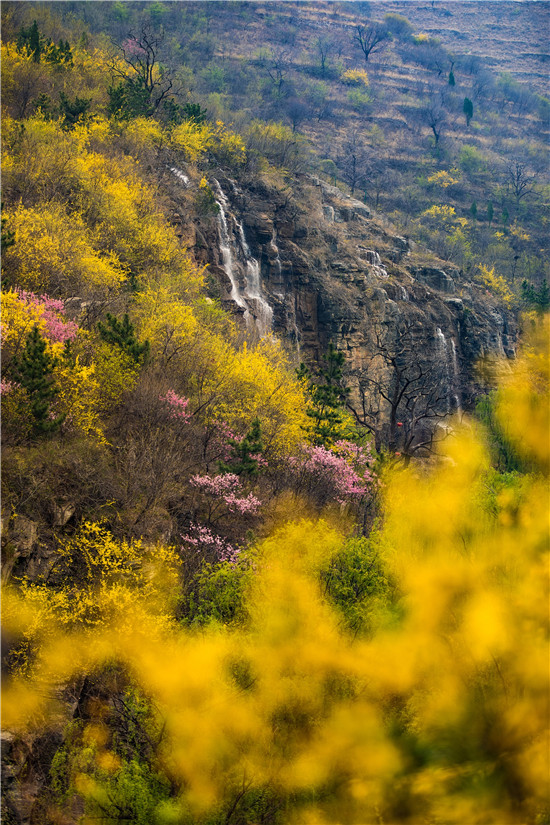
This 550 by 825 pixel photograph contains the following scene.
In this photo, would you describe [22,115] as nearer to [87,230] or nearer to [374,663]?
[87,230]

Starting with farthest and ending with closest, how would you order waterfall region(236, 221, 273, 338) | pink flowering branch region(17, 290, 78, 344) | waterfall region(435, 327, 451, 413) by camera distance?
waterfall region(435, 327, 451, 413) < waterfall region(236, 221, 273, 338) < pink flowering branch region(17, 290, 78, 344)

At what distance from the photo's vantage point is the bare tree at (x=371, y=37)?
112 metres

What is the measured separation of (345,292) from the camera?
47.8 metres

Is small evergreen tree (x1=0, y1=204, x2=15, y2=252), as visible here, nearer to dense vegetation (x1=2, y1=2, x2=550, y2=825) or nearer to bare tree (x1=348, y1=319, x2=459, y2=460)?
dense vegetation (x1=2, y1=2, x2=550, y2=825)

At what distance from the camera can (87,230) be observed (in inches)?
1126

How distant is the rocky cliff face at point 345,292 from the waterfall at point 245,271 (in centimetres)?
10

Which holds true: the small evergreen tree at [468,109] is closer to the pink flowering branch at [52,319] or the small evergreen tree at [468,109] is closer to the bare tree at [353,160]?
the bare tree at [353,160]

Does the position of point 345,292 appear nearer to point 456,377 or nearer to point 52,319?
point 456,377

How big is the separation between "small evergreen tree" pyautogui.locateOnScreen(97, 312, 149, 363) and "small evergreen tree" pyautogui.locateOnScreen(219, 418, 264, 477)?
4362 millimetres

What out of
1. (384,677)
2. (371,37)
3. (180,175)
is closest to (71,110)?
(180,175)

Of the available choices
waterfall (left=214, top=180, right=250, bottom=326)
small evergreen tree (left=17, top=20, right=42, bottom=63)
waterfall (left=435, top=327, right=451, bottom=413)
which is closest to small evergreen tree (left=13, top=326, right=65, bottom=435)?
waterfall (left=214, top=180, right=250, bottom=326)

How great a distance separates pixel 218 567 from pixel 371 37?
122204mm

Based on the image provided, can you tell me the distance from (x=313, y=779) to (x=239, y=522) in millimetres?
10777

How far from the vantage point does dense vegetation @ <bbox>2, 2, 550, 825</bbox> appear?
29.2ft
